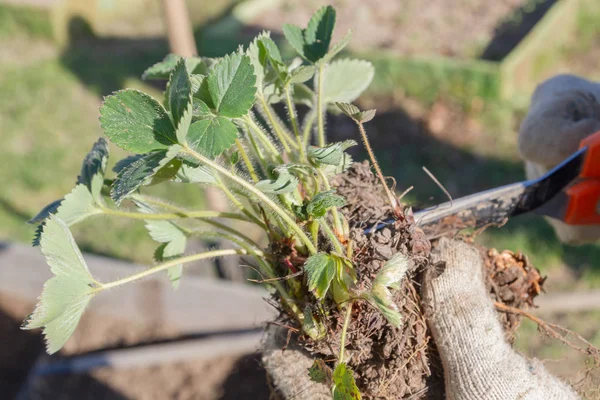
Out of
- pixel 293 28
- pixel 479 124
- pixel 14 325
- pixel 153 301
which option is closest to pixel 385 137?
pixel 479 124

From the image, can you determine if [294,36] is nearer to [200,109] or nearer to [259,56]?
[259,56]

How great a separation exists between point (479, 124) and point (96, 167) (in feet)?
8.68

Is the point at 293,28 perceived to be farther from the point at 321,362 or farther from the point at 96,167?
the point at 321,362

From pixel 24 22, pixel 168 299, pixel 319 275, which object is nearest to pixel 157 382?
pixel 168 299

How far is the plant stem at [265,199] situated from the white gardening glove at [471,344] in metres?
0.20

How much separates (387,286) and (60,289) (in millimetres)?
402

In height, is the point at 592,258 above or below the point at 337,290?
below

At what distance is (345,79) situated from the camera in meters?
0.93

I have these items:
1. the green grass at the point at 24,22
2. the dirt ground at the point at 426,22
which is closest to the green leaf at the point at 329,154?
the dirt ground at the point at 426,22

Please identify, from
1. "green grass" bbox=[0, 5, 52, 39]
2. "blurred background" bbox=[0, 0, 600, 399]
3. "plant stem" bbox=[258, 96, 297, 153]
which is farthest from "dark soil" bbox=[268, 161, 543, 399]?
"green grass" bbox=[0, 5, 52, 39]

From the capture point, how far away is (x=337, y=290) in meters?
0.74

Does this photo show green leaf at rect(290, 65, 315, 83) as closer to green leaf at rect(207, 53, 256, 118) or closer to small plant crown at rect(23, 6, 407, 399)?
small plant crown at rect(23, 6, 407, 399)

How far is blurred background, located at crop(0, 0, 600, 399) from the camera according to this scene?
2.32 meters

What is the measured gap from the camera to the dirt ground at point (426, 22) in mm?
3506
